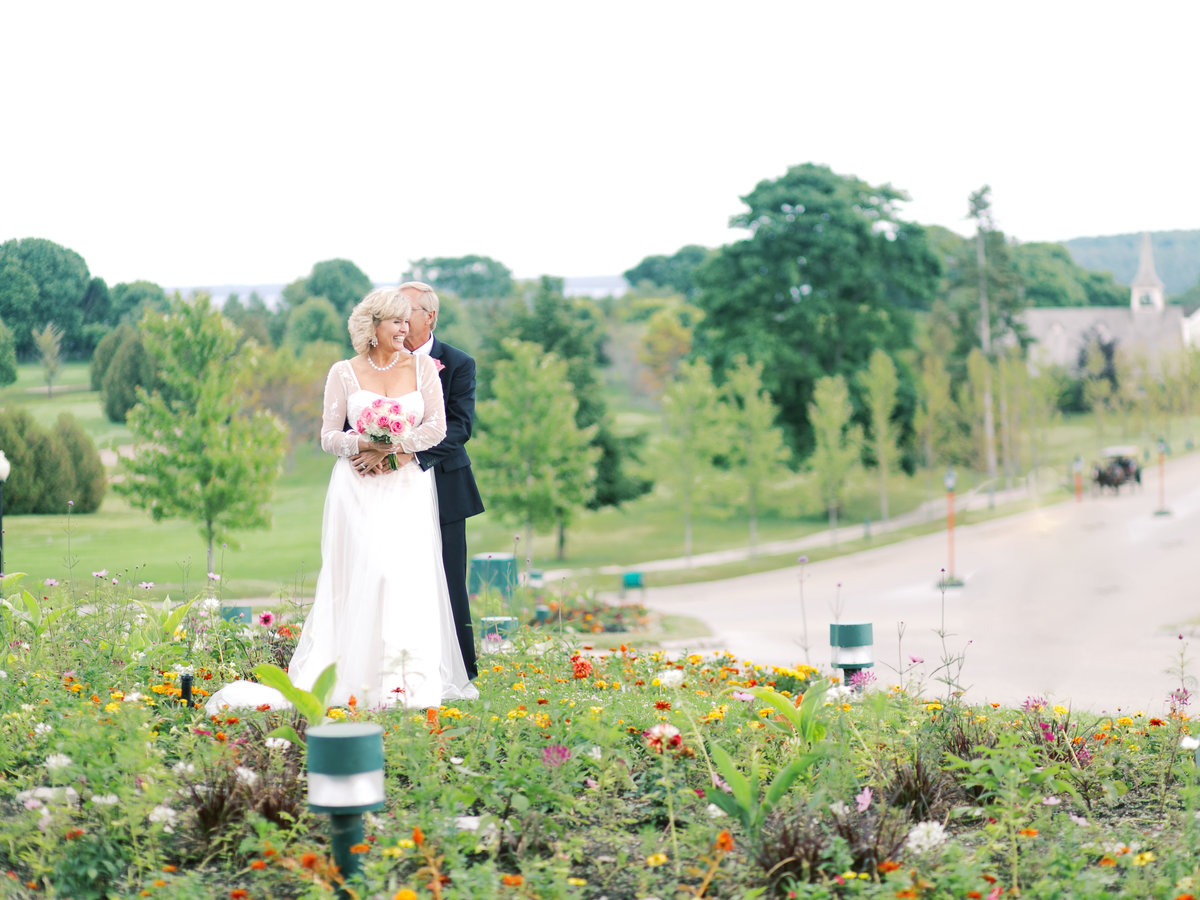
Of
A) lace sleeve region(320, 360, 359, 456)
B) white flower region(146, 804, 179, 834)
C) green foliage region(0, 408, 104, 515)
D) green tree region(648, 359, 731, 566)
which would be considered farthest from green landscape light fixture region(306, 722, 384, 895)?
green tree region(648, 359, 731, 566)

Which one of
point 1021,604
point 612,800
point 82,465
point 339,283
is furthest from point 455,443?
point 339,283

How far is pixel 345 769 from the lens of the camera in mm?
3654

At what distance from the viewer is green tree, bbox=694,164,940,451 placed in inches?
1478

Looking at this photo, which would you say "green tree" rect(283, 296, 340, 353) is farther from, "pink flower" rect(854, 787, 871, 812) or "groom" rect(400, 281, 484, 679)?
"pink flower" rect(854, 787, 871, 812)

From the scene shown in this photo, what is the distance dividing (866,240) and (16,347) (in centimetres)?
2659

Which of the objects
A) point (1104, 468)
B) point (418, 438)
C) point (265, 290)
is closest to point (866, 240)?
point (1104, 468)

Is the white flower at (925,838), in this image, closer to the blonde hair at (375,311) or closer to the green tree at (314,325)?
the blonde hair at (375,311)

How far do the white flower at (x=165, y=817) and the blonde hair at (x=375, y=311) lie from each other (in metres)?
2.61

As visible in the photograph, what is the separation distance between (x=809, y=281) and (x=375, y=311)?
110 ft

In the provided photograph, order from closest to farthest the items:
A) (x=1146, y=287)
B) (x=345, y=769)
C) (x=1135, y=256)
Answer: (x=345, y=769) → (x=1146, y=287) → (x=1135, y=256)

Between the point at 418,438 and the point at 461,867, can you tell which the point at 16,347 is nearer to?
the point at 418,438

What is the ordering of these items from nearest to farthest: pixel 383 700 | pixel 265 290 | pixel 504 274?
pixel 383 700, pixel 265 290, pixel 504 274

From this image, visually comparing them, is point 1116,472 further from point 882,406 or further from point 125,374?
point 125,374

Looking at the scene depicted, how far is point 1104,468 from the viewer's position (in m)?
42.3
